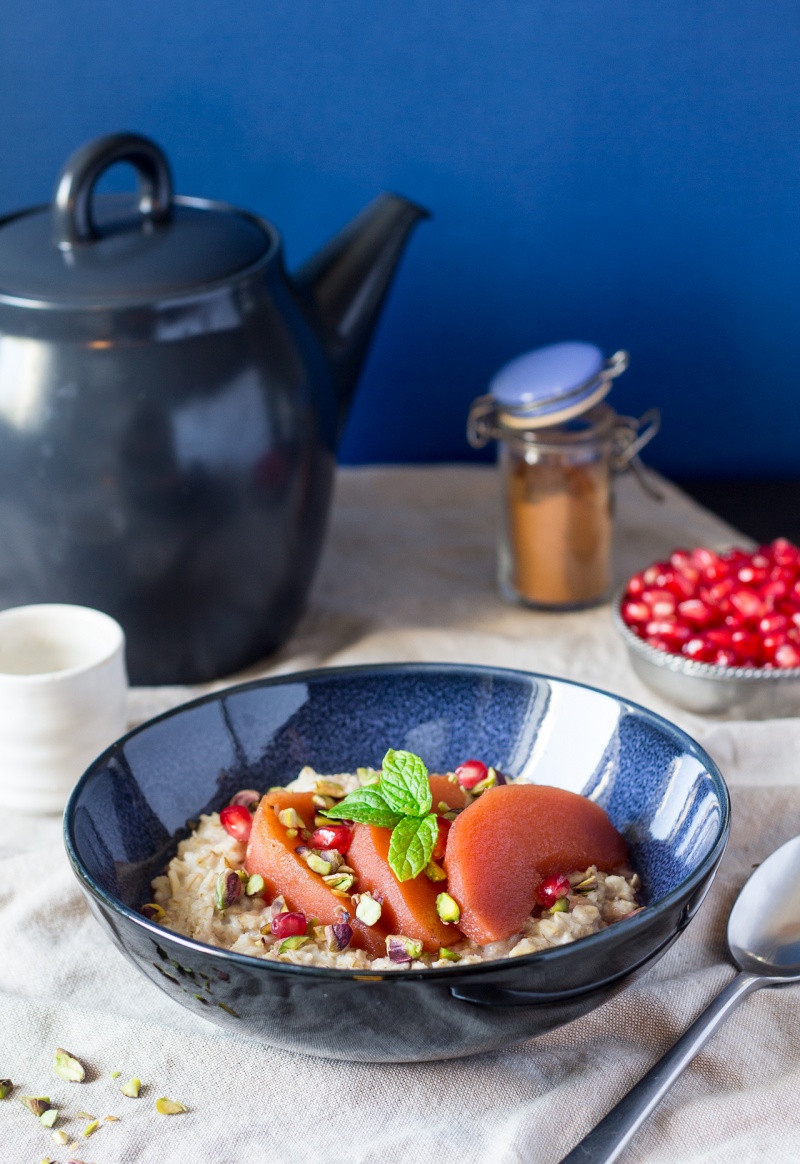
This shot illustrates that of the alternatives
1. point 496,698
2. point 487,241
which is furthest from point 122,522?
point 487,241

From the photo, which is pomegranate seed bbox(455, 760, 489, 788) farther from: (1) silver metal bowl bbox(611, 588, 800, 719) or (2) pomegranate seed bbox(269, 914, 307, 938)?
(1) silver metal bowl bbox(611, 588, 800, 719)

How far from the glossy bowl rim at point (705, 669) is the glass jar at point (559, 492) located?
220mm

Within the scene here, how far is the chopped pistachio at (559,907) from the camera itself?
891 millimetres

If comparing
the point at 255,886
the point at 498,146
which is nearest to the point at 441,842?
the point at 255,886

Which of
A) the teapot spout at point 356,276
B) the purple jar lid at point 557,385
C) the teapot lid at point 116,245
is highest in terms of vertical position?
the teapot lid at point 116,245

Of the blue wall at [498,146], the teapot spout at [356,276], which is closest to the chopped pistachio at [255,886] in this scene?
the teapot spout at [356,276]

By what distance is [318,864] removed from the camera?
931 millimetres

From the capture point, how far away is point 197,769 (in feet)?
3.70

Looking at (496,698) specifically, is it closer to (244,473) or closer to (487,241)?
(244,473)

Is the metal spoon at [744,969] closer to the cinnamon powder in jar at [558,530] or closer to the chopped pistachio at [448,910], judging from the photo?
the chopped pistachio at [448,910]

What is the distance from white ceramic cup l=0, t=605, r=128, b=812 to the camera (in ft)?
3.88

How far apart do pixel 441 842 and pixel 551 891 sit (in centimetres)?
8

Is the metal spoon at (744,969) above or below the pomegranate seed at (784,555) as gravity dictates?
below

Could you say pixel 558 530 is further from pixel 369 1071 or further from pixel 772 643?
pixel 369 1071
